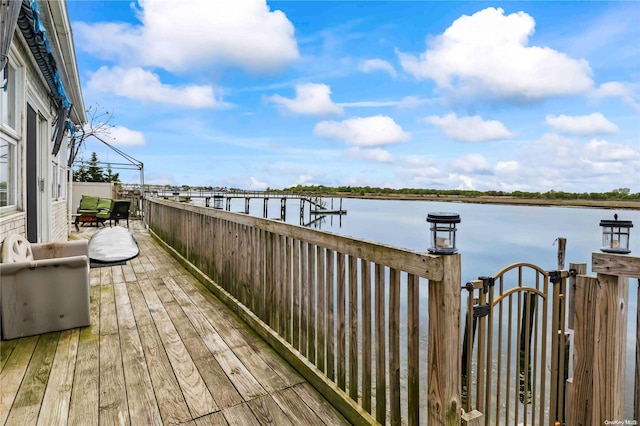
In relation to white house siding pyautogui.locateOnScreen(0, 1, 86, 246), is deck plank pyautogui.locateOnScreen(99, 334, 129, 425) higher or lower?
lower

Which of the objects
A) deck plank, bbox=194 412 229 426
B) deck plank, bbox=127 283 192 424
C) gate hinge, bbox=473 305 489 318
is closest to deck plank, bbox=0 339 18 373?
deck plank, bbox=127 283 192 424

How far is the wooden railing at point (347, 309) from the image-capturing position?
125 cm

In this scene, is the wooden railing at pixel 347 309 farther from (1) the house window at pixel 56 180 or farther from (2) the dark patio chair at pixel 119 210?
(2) the dark patio chair at pixel 119 210

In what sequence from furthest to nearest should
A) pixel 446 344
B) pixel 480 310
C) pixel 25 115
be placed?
1. pixel 25 115
2. pixel 480 310
3. pixel 446 344

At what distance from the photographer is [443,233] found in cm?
126

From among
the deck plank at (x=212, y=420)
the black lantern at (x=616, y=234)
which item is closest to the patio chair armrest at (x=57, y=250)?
the deck plank at (x=212, y=420)

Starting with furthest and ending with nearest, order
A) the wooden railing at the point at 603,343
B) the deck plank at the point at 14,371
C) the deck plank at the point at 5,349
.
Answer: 1. the deck plank at the point at 5,349
2. the deck plank at the point at 14,371
3. the wooden railing at the point at 603,343

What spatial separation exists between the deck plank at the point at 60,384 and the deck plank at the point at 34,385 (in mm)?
25

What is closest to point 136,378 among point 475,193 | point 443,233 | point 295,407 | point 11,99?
point 295,407

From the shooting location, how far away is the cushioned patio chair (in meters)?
2.44

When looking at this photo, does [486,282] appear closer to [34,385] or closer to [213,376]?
[213,376]

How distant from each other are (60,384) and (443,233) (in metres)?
2.15

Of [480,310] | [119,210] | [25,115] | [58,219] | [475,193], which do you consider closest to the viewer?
[480,310]

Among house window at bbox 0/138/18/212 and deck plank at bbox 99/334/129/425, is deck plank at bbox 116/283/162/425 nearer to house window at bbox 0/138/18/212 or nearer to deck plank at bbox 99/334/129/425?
deck plank at bbox 99/334/129/425
